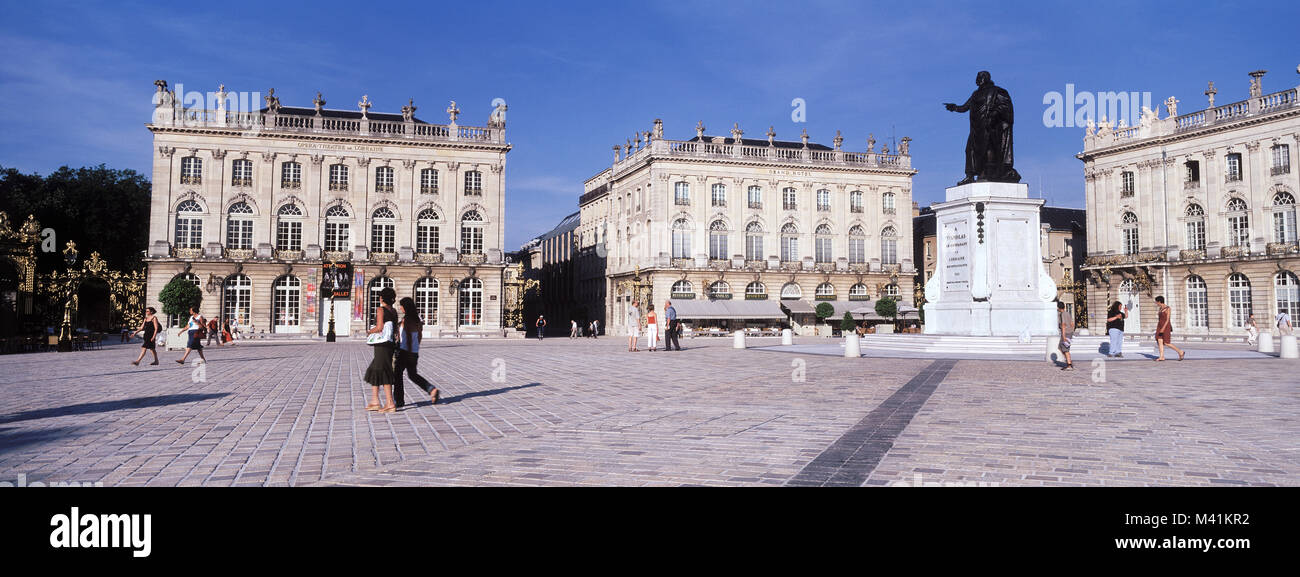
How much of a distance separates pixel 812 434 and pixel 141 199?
64.7 meters

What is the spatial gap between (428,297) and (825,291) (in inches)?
1110

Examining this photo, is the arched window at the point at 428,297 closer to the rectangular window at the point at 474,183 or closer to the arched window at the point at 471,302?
the arched window at the point at 471,302

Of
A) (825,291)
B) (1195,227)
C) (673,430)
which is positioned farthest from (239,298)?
Answer: (1195,227)

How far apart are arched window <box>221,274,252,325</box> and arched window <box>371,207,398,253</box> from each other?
24.4ft

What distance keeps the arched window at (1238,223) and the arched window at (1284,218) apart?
4.29ft

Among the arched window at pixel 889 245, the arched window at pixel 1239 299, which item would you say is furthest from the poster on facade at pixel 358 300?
the arched window at pixel 1239 299

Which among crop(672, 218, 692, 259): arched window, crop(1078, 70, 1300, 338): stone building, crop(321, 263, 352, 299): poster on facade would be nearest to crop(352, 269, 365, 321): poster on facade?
crop(321, 263, 352, 299): poster on facade

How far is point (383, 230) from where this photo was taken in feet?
164

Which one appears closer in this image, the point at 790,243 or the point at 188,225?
the point at 188,225

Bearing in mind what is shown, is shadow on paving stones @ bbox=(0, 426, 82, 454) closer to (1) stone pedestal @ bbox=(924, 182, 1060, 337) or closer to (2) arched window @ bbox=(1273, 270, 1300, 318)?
(1) stone pedestal @ bbox=(924, 182, 1060, 337)

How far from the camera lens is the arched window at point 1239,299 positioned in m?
47.0

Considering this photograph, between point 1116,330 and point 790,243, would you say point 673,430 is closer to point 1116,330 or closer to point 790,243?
point 1116,330

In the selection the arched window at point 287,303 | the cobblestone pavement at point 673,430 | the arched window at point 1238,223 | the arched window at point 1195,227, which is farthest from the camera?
the arched window at point 1195,227
